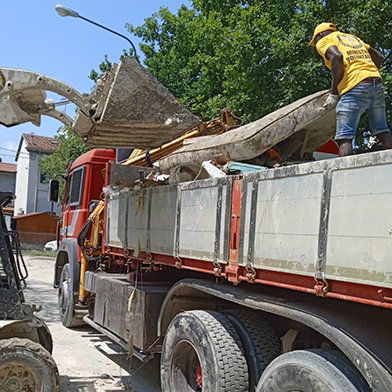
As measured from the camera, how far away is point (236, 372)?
3.72 m

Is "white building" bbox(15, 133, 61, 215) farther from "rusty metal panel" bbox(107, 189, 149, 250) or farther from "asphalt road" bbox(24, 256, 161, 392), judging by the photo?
"rusty metal panel" bbox(107, 189, 149, 250)

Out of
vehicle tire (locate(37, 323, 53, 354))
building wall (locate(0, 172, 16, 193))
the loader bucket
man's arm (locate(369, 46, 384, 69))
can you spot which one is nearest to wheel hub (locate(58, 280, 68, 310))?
vehicle tire (locate(37, 323, 53, 354))

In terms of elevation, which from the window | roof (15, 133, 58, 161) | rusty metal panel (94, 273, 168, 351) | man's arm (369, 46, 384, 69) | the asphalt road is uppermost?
roof (15, 133, 58, 161)

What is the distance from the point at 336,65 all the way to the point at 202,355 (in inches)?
97.1

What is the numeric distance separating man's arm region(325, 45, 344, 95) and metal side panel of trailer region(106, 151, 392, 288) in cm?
108

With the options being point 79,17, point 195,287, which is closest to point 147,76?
point 195,287

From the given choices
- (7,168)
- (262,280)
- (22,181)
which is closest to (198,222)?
(262,280)

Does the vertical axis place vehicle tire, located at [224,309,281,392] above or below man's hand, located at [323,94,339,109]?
below

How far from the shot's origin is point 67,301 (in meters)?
8.20

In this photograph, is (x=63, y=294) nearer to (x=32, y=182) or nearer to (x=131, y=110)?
(x=131, y=110)

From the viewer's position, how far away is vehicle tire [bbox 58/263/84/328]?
26.4ft

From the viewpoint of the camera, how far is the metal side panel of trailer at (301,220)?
8.36 ft

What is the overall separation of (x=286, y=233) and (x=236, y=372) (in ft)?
3.91

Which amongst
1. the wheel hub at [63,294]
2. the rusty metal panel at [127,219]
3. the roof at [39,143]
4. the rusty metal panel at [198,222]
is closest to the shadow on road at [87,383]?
the rusty metal panel at [127,219]
